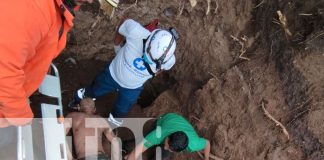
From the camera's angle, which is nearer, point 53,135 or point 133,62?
point 53,135

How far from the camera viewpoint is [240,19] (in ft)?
14.9

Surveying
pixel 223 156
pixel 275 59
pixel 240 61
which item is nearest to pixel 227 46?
pixel 240 61

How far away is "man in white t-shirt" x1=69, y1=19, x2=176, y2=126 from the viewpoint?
3771 mm

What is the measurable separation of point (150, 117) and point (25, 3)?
9.94ft

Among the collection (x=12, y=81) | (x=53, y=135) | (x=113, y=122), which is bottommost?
(x=113, y=122)

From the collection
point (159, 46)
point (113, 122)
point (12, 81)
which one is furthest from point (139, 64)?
point (12, 81)

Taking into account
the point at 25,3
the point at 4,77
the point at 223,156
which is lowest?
the point at 223,156

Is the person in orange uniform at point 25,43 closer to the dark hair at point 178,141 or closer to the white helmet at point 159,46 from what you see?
the white helmet at point 159,46

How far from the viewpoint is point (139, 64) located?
398 centimetres

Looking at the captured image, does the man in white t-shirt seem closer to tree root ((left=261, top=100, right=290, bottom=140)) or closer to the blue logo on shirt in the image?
the blue logo on shirt

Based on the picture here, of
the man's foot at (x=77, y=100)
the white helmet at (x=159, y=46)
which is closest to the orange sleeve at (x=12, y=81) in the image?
the white helmet at (x=159, y=46)

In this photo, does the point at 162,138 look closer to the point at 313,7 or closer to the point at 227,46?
the point at 227,46

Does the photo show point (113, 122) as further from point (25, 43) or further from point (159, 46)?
point (25, 43)

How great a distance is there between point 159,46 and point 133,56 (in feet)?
1.22
